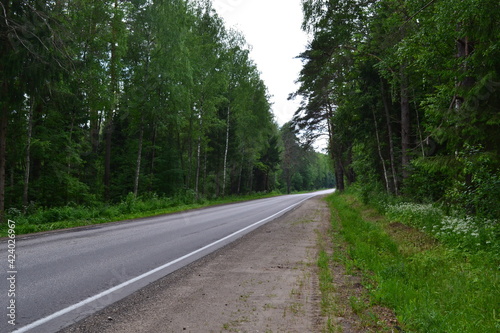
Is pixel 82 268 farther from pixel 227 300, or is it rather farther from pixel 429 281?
pixel 429 281

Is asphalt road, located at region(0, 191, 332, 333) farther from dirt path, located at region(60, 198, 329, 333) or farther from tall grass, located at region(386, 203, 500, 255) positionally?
tall grass, located at region(386, 203, 500, 255)

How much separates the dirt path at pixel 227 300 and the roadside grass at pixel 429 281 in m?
0.95

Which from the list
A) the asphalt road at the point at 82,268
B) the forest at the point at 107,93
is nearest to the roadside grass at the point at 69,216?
the forest at the point at 107,93

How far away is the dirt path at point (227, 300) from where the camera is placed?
370 cm

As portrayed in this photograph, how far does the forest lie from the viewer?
37.7ft

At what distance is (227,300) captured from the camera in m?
4.54

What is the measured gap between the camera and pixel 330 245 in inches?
344

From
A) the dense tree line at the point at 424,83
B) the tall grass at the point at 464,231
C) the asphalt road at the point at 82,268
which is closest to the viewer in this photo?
the asphalt road at the point at 82,268

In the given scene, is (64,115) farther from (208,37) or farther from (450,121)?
(450,121)

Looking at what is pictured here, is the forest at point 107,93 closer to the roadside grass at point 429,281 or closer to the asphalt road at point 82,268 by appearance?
the asphalt road at point 82,268

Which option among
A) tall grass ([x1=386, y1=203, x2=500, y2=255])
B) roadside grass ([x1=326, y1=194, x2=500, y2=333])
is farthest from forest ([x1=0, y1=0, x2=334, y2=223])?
tall grass ([x1=386, y1=203, x2=500, y2=255])

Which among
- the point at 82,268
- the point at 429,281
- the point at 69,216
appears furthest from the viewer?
the point at 69,216

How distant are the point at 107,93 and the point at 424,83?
16.1 metres

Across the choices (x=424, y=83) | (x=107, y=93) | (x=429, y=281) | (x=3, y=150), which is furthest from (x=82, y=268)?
(x=107, y=93)
